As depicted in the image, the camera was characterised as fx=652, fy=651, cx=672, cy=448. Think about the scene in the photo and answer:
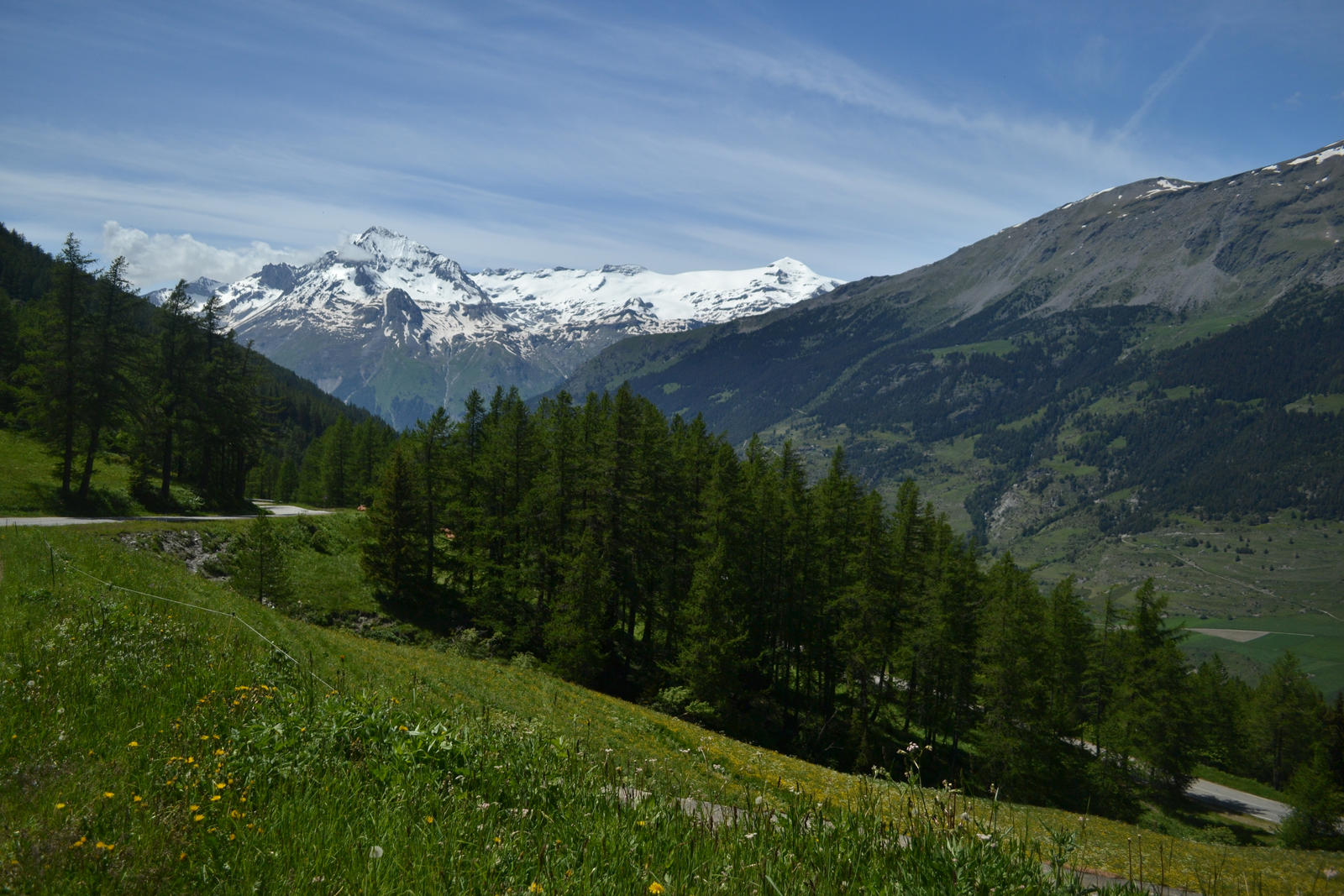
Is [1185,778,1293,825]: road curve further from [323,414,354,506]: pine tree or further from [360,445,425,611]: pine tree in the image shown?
[323,414,354,506]: pine tree

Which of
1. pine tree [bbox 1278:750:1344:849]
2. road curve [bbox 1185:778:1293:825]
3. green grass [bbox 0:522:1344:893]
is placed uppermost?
green grass [bbox 0:522:1344:893]

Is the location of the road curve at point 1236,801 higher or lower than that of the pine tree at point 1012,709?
lower

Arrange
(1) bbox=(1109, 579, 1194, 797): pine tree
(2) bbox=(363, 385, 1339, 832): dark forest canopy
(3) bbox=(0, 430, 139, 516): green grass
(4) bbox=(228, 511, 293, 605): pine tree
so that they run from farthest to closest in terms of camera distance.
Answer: (1) bbox=(1109, 579, 1194, 797): pine tree < (3) bbox=(0, 430, 139, 516): green grass < (2) bbox=(363, 385, 1339, 832): dark forest canopy < (4) bbox=(228, 511, 293, 605): pine tree

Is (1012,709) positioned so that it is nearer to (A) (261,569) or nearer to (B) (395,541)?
(B) (395,541)

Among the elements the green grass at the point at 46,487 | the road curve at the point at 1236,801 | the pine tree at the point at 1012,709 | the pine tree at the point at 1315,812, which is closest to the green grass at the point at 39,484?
the green grass at the point at 46,487

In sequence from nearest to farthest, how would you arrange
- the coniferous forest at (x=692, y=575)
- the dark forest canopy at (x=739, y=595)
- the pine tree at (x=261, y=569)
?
Answer: 1. the pine tree at (x=261, y=569)
2. the dark forest canopy at (x=739, y=595)
3. the coniferous forest at (x=692, y=575)

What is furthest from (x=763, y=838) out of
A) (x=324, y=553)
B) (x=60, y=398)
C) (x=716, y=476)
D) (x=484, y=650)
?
(x=60, y=398)

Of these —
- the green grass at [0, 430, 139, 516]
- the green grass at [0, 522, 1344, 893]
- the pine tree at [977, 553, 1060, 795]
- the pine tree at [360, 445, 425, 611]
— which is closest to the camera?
the green grass at [0, 522, 1344, 893]

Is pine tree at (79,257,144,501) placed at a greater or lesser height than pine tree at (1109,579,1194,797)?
greater

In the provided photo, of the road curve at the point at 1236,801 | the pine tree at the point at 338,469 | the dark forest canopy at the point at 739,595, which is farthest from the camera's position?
the pine tree at the point at 338,469

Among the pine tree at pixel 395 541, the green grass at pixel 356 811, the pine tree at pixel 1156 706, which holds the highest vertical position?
the green grass at pixel 356 811

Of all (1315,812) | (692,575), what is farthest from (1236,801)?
(692,575)

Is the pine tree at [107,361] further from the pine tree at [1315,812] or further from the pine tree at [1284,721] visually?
the pine tree at [1284,721]

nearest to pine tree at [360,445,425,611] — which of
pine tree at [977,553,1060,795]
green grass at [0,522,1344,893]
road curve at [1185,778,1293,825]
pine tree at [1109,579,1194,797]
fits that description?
green grass at [0,522,1344,893]
